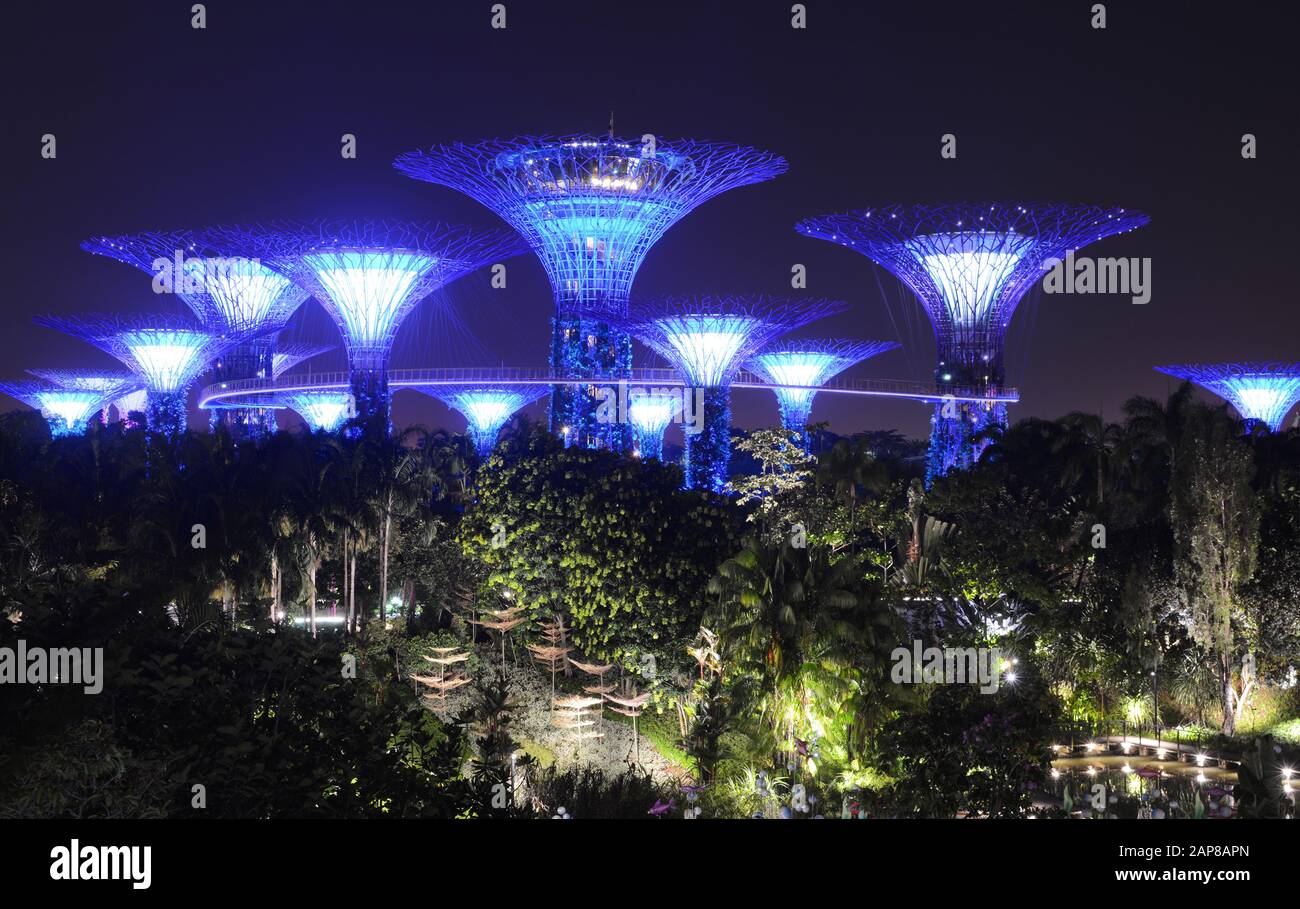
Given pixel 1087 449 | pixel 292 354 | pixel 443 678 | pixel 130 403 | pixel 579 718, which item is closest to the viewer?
pixel 579 718

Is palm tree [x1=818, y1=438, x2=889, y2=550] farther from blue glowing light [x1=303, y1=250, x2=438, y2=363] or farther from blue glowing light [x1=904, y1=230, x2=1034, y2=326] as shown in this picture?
blue glowing light [x1=303, y1=250, x2=438, y2=363]

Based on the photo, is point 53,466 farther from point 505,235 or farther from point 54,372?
point 54,372

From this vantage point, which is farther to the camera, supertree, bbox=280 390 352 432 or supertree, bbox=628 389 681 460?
supertree, bbox=628 389 681 460

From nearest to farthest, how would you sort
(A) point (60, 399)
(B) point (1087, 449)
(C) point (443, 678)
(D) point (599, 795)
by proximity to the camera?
(D) point (599, 795), (C) point (443, 678), (B) point (1087, 449), (A) point (60, 399)

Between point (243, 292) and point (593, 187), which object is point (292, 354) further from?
point (593, 187)

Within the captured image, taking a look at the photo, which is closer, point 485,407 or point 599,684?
point 599,684

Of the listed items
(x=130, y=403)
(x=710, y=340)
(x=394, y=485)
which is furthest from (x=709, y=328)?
(x=130, y=403)

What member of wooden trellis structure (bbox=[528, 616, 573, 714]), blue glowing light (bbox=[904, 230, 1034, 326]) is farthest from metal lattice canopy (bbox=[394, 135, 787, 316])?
wooden trellis structure (bbox=[528, 616, 573, 714])
